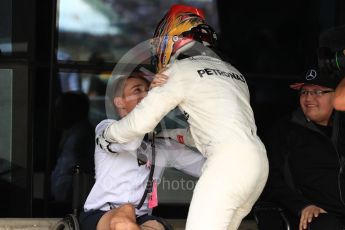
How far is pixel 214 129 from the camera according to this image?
274 centimetres

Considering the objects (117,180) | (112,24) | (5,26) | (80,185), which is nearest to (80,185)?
(80,185)

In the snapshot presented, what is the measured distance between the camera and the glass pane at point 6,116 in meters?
4.44

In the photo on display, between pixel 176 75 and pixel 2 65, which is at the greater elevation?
pixel 176 75

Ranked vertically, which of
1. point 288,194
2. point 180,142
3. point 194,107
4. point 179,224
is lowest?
point 179,224

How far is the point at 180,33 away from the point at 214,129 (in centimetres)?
53

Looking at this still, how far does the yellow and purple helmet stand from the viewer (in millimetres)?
3002

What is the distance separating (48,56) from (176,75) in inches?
91.6

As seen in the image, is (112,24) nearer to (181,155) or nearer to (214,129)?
(181,155)

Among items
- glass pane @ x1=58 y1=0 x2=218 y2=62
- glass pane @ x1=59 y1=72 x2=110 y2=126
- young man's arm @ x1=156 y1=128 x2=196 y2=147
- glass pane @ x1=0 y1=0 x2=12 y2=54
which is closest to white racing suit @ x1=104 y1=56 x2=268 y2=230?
young man's arm @ x1=156 y1=128 x2=196 y2=147

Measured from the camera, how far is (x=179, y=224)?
4.57m

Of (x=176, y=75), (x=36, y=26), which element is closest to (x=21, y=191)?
(x=36, y=26)

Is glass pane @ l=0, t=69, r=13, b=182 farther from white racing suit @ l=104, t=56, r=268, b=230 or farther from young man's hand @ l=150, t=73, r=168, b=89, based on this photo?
young man's hand @ l=150, t=73, r=168, b=89

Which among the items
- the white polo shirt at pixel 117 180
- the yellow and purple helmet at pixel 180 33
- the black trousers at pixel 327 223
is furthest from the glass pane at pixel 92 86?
the black trousers at pixel 327 223

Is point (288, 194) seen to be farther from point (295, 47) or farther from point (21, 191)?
point (295, 47)
